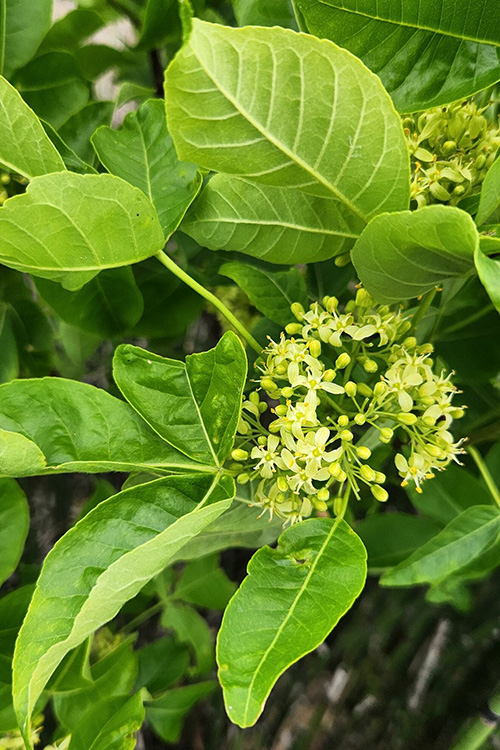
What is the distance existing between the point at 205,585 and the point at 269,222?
24.9 inches

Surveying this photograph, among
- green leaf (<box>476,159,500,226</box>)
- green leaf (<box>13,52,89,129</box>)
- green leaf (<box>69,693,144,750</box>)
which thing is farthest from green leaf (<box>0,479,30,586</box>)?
green leaf (<box>476,159,500,226</box>)

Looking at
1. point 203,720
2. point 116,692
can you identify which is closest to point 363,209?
point 116,692

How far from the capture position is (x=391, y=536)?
0.71 meters

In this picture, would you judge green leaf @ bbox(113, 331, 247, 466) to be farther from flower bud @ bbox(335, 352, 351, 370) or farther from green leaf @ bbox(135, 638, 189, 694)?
green leaf @ bbox(135, 638, 189, 694)

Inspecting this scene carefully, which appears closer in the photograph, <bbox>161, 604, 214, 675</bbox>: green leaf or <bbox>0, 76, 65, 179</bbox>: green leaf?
<bbox>0, 76, 65, 179</bbox>: green leaf

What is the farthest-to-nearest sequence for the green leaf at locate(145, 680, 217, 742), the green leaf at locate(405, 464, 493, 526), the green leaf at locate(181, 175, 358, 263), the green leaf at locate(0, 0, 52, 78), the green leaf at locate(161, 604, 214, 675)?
the green leaf at locate(161, 604, 214, 675) < the green leaf at locate(145, 680, 217, 742) < the green leaf at locate(405, 464, 493, 526) < the green leaf at locate(0, 0, 52, 78) < the green leaf at locate(181, 175, 358, 263)

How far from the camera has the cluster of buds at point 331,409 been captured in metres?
0.41

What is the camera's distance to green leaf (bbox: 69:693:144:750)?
1.52ft

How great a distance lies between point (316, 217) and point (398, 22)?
4.8 inches

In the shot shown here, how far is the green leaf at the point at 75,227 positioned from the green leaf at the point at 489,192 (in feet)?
0.62

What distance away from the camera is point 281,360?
435 mm

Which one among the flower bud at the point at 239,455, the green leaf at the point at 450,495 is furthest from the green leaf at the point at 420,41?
the green leaf at the point at 450,495

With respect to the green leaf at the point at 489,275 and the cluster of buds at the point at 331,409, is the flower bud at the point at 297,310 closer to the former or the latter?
the cluster of buds at the point at 331,409

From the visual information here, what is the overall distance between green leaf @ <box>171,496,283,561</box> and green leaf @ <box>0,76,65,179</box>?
0.26 m
